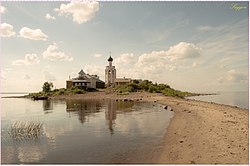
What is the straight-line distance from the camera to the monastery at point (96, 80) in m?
96.6

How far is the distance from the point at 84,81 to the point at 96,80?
700 centimetres

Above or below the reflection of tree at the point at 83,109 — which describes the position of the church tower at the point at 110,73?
above

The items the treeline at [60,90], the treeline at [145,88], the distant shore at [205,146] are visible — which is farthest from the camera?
the treeline at [60,90]

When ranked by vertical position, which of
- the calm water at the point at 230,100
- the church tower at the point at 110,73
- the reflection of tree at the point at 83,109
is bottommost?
the reflection of tree at the point at 83,109

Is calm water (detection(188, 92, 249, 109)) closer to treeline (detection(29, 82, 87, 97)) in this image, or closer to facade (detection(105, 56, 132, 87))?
facade (detection(105, 56, 132, 87))

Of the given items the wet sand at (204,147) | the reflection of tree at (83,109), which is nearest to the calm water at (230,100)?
the reflection of tree at (83,109)

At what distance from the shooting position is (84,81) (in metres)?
95.9

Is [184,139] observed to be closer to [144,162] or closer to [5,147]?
[144,162]

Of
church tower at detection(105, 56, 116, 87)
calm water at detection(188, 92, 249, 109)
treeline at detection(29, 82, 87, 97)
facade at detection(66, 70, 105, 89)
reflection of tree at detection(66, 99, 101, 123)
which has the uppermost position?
church tower at detection(105, 56, 116, 87)

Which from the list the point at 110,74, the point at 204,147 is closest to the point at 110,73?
the point at 110,74

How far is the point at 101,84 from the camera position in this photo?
106 m

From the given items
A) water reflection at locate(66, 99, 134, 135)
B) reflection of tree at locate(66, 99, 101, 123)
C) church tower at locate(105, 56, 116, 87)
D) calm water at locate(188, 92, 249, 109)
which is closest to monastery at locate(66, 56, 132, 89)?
church tower at locate(105, 56, 116, 87)

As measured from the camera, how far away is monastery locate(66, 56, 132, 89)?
317ft

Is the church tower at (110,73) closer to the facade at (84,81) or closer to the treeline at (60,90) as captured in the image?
the facade at (84,81)
